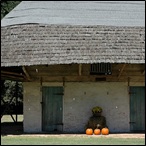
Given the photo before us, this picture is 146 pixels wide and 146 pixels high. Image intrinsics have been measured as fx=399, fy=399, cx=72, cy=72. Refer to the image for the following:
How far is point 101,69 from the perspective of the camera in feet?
53.9

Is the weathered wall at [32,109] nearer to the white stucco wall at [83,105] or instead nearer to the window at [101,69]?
the white stucco wall at [83,105]

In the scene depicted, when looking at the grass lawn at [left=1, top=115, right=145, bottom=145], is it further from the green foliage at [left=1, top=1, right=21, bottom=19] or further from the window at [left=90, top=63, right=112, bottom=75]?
the green foliage at [left=1, top=1, right=21, bottom=19]

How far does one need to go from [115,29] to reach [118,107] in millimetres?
3230

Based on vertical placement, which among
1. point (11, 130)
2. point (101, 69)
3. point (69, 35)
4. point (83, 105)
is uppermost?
point (69, 35)

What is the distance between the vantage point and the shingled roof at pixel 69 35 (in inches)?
591

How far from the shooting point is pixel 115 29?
1619 cm

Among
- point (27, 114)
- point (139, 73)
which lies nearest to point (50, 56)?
point (27, 114)

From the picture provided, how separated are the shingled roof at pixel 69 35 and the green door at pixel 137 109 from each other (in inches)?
83.6

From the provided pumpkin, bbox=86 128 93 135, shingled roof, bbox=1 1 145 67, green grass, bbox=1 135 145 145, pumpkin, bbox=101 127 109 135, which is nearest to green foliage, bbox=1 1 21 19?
shingled roof, bbox=1 1 145 67

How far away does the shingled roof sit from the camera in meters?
15.0

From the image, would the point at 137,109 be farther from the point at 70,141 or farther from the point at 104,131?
the point at 70,141

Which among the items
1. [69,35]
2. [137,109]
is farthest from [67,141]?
[137,109]

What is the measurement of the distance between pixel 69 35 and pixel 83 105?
298 cm

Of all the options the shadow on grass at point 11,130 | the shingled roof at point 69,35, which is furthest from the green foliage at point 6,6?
the shadow on grass at point 11,130
